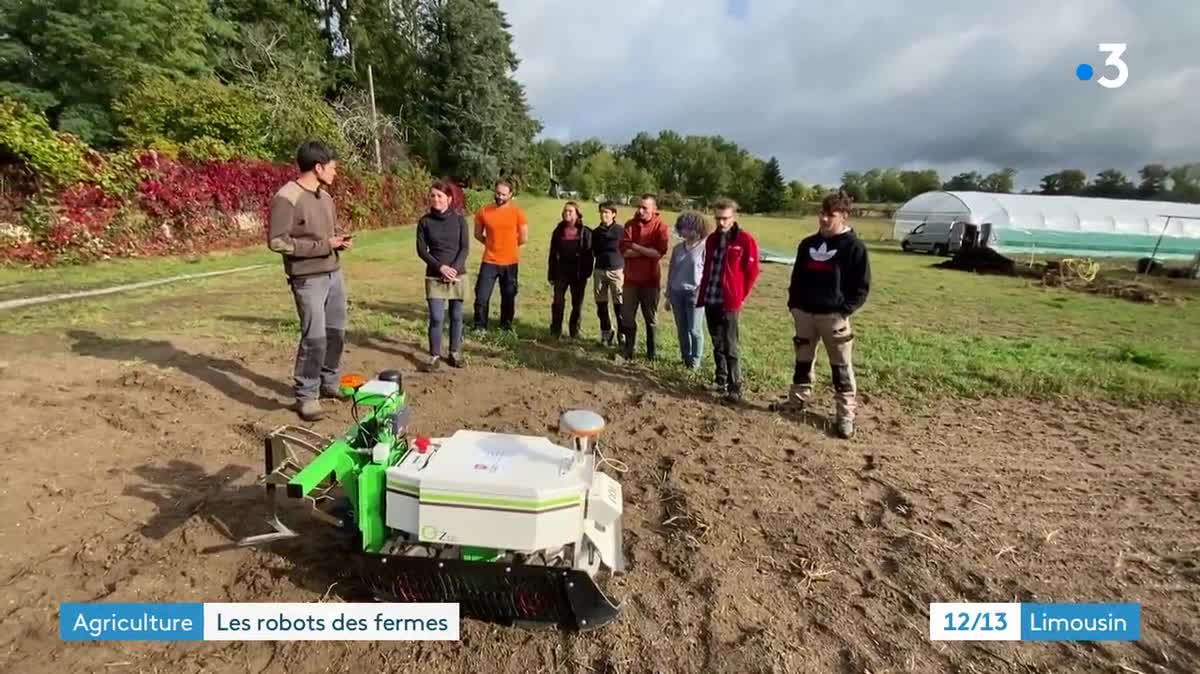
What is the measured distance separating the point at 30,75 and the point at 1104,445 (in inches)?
1503

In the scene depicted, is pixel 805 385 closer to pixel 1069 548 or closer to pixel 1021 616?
pixel 1069 548

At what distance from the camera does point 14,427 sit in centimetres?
419

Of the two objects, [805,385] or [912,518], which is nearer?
[912,518]

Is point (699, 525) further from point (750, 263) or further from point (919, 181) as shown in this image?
point (919, 181)

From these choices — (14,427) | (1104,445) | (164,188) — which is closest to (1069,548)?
(1104,445)

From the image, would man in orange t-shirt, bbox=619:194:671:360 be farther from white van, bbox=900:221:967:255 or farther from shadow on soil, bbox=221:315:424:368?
white van, bbox=900:221:967:255

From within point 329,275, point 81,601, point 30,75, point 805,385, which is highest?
point 30,75

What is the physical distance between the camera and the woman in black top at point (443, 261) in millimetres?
5988
